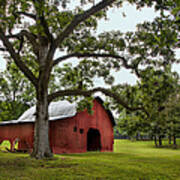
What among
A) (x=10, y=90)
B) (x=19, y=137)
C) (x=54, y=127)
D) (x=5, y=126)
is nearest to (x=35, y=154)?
(x=54, y=127)

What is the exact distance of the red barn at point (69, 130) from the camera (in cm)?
2194

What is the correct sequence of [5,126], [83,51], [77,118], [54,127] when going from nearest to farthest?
[83,51]
[54,127]
[77,118]
[5,126]

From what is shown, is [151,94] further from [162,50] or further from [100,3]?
[100,3]

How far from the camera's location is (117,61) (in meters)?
17.2

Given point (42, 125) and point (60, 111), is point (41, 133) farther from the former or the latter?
point (60, 111)

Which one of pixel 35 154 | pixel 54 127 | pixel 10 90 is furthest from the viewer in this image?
pixel 10 90

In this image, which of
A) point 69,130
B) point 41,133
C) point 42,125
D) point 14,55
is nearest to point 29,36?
point 14,55

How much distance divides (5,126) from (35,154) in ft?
45.3

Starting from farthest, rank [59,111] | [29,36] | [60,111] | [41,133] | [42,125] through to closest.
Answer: [59,111], [60,111], [29,36], [42,125], [41,133]

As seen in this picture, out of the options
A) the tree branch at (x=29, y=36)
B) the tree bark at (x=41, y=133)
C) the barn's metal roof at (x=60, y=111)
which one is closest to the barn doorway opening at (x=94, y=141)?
the barn's metal roof at (x=60, y=111)

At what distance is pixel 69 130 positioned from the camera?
74.7 ft

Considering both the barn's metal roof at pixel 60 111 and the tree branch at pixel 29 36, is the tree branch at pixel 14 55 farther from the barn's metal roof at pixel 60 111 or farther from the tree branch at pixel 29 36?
the barn's metal roof at pixel 60 111

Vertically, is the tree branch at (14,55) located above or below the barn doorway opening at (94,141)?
above

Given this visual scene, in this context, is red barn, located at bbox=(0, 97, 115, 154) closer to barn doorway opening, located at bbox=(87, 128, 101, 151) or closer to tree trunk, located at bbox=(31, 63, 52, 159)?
barn doorway opening, located at bbox=(87, 128, 101, 151)
